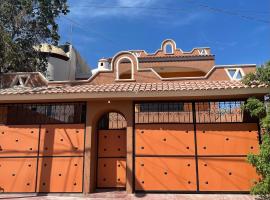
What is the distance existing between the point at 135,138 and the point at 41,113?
14.4 feet

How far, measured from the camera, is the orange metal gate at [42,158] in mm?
13008

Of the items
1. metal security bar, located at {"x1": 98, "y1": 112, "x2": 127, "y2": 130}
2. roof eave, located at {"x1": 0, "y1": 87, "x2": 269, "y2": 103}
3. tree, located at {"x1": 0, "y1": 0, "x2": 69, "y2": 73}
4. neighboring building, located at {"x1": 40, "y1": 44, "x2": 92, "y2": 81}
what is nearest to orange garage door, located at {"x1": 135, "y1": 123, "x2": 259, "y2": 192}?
roof eave, located at {"x1": 0, "y1": 87, "x2": 269, "y2": 103}

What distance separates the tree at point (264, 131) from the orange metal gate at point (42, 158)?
679 cm

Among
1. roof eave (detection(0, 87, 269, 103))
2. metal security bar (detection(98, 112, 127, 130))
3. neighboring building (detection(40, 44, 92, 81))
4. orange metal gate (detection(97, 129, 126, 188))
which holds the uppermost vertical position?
neighboring building (detection(40, 44, 92, 81))

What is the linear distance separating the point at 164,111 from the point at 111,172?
3.51 m

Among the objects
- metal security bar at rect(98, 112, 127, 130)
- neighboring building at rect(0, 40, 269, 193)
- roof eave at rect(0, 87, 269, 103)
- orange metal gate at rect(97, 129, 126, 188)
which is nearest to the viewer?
roof eave at rect(0, 87, 269, 103)

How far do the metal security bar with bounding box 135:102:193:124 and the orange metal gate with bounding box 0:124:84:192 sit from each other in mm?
2580

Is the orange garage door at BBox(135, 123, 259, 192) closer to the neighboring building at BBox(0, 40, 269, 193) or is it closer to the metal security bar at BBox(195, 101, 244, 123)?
the neighboring building at BBox(0, 40, 269, 193)

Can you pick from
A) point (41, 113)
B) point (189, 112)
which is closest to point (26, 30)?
point (41, 113)

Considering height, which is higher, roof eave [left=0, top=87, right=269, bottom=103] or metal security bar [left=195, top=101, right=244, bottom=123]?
roof eave [left=0, top=87, right=269, bottom=103]

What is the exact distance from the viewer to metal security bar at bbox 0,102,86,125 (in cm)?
1373

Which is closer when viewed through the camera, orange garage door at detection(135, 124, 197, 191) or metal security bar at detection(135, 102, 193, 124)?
orange garage door at detection(135, 124, 197, 191)

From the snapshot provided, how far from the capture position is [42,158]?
13273 mm

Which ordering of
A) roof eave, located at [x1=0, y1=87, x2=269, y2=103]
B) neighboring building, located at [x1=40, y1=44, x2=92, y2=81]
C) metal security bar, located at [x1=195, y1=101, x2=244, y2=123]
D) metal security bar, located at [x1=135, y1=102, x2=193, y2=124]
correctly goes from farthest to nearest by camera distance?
neighboring building, located at [x1=40, y1=44, x2=92, y2=81]
metal security bar, located at [x1=135, y1=102, x2=193, y2=124]
metal security bar, located at [x1=195, y1=101, x2=244, y2=123]
roof eave, located at [x1=0, y1=87, x2=269, y2=103]
